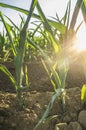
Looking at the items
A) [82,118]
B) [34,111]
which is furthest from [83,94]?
[34,111]

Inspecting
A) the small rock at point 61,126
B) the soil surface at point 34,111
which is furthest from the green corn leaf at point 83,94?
the small rock at point 61,126

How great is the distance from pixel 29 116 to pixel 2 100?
0.23m

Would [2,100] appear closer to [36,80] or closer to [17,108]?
[17,108]

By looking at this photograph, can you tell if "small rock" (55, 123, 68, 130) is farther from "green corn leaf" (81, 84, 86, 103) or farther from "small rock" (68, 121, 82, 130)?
"green corn leaf" (81, 84, 86, 103)

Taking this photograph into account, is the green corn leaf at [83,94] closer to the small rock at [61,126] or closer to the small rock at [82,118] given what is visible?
the small rock at [82,118]

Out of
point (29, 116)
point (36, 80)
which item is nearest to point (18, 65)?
point (29, 116)

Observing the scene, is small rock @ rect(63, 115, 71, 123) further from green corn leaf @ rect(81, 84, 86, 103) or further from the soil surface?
green corn leaf @ rect(81, 84, 86, 103)

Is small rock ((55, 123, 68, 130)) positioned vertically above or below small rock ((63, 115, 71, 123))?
below

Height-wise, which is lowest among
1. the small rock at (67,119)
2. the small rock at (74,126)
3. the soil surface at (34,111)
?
the small rock at (74,126)

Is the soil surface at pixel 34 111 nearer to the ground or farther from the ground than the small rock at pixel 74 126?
farther from the ground

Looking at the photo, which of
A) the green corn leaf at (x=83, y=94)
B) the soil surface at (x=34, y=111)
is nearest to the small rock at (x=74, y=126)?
the soil surface at (x=34, y=111)

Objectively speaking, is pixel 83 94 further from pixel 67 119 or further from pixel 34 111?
pixel 34 111

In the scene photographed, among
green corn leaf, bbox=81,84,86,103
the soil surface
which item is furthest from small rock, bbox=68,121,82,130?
green corn leaf, bbox=81,84,86,103

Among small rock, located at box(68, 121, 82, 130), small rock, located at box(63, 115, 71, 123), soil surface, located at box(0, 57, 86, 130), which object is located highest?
soil surface, located at box(0, 57, 86, 130)
